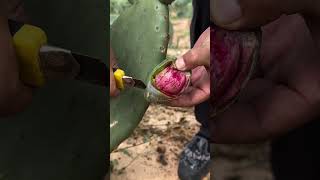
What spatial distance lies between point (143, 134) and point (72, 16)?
0.66m

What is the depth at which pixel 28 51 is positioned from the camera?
1.38ft

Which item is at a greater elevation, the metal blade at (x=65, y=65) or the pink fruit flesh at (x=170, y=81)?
the metal blade at (x=65, y=65)

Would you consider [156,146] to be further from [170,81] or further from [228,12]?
[228,12]

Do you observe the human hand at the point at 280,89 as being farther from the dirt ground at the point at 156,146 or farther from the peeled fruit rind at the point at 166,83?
the dirt ground at the point at 156,146

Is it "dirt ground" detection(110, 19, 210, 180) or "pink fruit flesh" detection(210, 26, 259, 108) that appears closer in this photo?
"pink fruit flesh" detection(210, 26, 259, 108)

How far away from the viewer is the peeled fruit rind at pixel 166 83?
661 mm

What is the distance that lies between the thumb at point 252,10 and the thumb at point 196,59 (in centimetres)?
27

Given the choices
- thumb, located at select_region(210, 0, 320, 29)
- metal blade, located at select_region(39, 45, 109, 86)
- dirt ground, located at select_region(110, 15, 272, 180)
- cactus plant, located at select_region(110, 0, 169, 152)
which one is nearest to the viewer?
thumb, located at select_region(210, 0, 320, 29)

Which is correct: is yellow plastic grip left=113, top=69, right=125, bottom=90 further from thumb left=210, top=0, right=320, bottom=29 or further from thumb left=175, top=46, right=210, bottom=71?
thumb left=210, top=0, right=320, bottom=29

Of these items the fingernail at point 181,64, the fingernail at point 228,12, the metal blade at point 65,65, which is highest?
the fingernail at point 228,12

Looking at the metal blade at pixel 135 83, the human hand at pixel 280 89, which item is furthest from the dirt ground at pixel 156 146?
the human hand at pixel 280 89

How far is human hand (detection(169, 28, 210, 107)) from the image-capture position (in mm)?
615

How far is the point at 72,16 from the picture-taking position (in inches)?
25.1

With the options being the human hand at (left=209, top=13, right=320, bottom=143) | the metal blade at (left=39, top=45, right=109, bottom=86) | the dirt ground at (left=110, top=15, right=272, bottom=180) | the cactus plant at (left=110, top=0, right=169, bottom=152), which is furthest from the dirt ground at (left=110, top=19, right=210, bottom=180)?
the human hand at (left=209, top=13, right=320, bottom=143)
